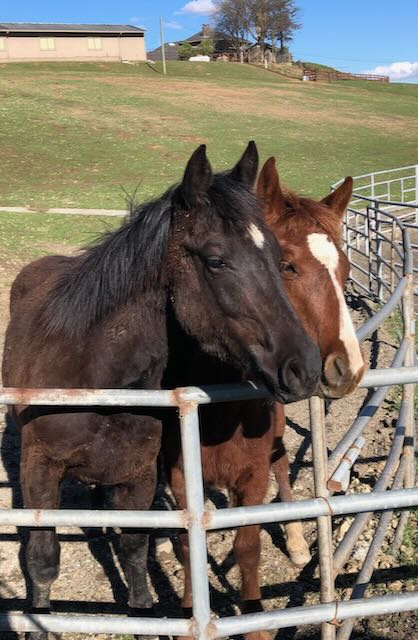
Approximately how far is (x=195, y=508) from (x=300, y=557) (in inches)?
68.6

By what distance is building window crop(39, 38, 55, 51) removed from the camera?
5388cm

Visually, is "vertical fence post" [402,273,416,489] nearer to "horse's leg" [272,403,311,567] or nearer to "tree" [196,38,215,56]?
"horse's leg" [272,403,311,567]

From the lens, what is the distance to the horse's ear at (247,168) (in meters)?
2.50

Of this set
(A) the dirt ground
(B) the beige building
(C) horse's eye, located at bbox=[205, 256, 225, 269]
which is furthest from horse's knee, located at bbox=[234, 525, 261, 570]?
(B) the beige building

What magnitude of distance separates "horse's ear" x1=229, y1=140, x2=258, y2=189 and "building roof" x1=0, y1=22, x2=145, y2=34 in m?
58.9

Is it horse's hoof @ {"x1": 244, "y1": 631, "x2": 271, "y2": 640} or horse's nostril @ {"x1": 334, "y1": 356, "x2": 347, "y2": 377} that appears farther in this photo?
horse's hoof @ {"x1": 244, "y1": 631, "x2": 271, "y2": 640}

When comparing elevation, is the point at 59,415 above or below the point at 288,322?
below

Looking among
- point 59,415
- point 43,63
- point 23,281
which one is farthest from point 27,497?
point 43,63

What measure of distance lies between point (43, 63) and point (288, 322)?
55143 mm

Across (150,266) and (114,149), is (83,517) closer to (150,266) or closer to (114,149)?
(150,266)

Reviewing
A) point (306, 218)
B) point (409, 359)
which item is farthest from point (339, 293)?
point (409, 359)

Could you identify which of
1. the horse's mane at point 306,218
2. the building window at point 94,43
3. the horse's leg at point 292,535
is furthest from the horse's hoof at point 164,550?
the building window at point 94,43

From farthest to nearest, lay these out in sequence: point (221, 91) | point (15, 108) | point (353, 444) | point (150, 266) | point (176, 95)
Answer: point (221, 91), point (176, 95), point (15, 108), point (353, 444), point (150, 266)

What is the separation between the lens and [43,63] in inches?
1970
